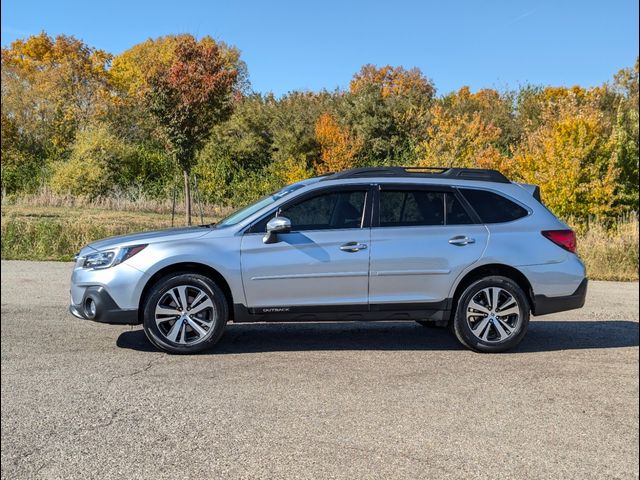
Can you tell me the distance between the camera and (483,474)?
11.5 feet

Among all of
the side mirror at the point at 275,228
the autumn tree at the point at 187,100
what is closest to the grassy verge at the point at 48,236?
the autumn tree at the point at 187,100

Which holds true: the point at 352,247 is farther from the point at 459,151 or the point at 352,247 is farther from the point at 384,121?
the point at 384,121

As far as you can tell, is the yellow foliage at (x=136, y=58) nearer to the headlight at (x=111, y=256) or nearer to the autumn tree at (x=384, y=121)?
the autumn tree at (x=384, y=121)

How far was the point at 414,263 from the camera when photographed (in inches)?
246

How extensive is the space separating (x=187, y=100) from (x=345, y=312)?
46.1ft

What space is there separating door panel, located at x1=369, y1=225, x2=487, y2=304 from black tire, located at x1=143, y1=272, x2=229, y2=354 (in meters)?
1.42

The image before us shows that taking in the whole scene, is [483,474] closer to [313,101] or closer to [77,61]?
[313,101]

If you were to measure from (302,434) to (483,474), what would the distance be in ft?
3.68

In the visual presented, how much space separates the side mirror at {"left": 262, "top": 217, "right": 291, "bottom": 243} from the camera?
5.98 metres

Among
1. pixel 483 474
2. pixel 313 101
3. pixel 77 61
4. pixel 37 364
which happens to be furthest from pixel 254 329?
pixel 77 61

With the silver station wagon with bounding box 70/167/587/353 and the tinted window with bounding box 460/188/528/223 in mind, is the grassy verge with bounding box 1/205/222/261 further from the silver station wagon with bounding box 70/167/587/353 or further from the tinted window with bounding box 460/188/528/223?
the tinted window with bounding box 460/188/528/223

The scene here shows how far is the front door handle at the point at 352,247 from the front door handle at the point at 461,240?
0.87 metres

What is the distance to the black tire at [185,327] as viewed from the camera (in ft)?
19.6

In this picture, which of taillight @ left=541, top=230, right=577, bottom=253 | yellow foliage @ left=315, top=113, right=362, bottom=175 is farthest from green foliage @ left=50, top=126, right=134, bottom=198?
taillight @ left=541, top=230, right=577, bottom=253
